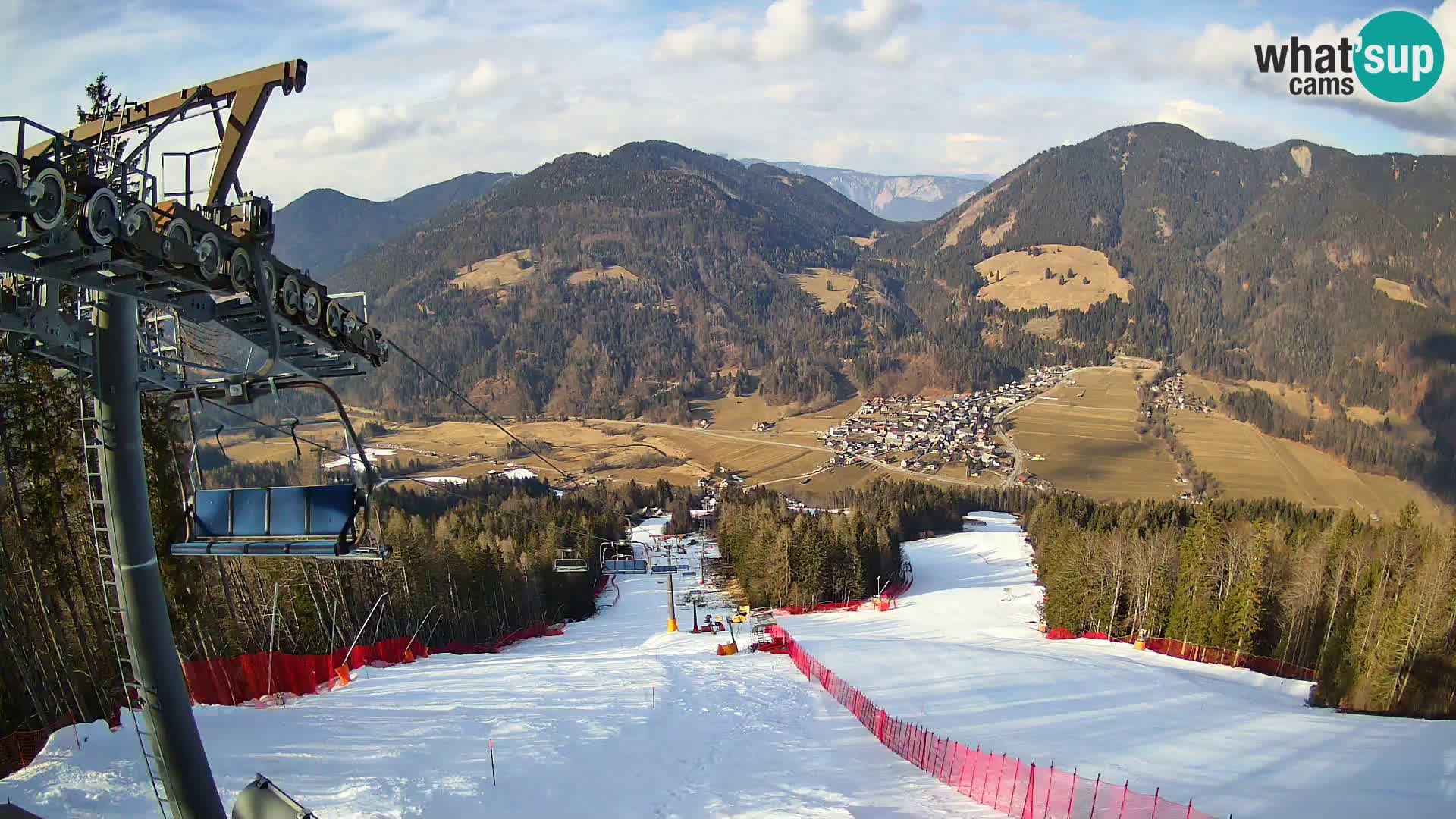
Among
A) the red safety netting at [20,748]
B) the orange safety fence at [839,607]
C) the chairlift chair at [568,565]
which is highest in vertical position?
the red safety netting at [20,748]

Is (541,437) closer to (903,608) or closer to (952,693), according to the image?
(903,608)

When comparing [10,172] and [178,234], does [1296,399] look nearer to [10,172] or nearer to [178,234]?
[178,234]

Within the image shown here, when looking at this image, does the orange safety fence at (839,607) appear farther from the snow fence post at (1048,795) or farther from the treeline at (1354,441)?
the treeline at (1354,441)

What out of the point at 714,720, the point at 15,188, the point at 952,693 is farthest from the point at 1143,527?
the point at 15,188

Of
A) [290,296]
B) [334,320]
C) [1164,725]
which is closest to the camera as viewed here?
[290,296]

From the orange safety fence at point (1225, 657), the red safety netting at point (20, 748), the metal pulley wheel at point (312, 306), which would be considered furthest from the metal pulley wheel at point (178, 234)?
the orange safety fence at point (1225, 657)

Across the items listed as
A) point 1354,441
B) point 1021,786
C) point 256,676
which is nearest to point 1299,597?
point 1021,786

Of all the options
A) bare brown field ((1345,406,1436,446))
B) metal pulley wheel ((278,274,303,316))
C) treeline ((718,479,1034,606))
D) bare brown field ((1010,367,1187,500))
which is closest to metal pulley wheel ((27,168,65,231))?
metal pulley wheel ((278,274,303,316))
